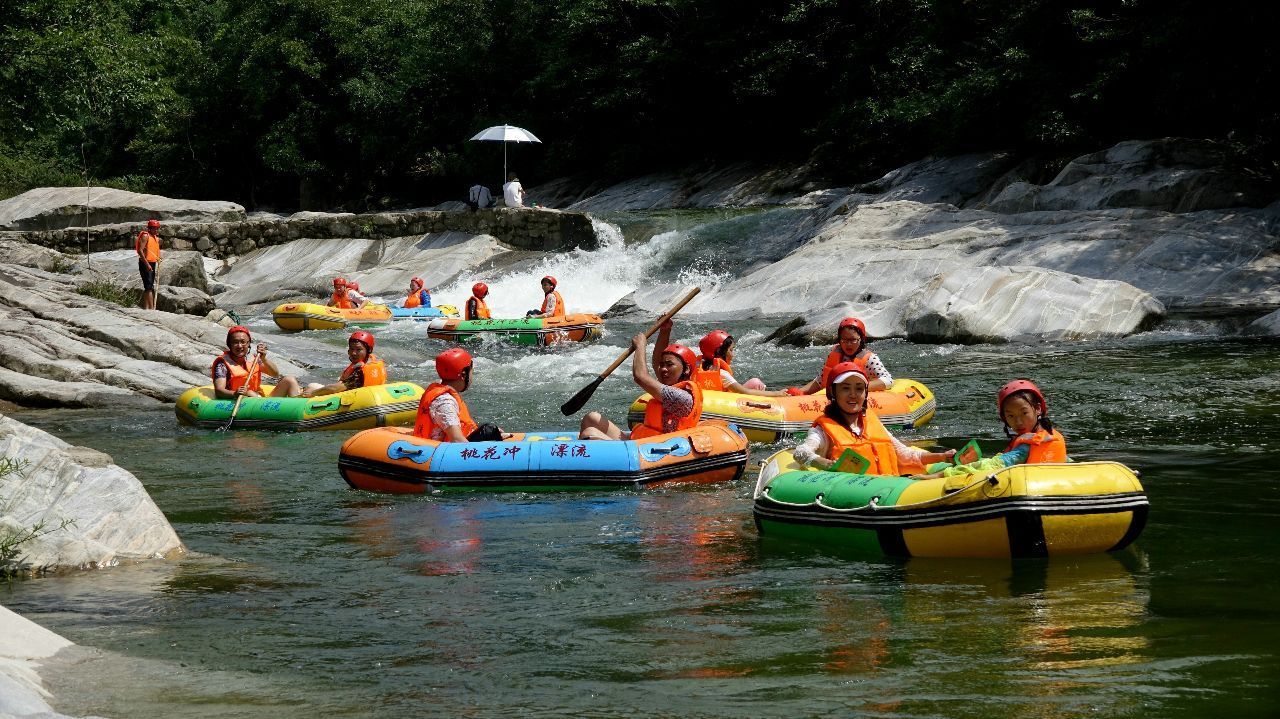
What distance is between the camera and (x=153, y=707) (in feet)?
13.9

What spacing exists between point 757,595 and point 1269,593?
2.14 metres

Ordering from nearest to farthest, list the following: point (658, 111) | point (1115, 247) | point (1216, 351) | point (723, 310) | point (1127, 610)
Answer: point (1127, 610), point (1216, 351), point (1115, 247), point (723, 310), point (658, 111)

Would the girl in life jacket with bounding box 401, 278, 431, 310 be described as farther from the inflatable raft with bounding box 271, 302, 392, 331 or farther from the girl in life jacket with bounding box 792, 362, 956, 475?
the girl in life jacket with bounding box 792, 362, 956, 475

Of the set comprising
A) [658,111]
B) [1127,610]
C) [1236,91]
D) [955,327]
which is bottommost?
[1127,610]

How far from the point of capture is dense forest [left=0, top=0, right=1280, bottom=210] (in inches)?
782

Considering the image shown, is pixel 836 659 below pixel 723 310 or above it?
below

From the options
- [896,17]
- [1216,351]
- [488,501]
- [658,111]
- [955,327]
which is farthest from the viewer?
[658,111]

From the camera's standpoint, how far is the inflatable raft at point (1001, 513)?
240 inches

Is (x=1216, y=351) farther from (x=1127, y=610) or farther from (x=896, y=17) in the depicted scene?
(x=896, y=17)

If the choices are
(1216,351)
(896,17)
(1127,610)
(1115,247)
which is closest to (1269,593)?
(1127,610)

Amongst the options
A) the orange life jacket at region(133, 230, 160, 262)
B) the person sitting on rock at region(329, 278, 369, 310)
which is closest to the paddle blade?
the orange life jacket at region(133, 230, 160, 262)

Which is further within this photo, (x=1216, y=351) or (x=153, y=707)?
(x=1216, y=351)

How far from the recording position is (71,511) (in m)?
6.55

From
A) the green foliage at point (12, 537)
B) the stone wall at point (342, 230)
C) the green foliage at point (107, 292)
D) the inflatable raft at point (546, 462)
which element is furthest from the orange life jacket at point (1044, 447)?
the stone wall at point (342, 230)
